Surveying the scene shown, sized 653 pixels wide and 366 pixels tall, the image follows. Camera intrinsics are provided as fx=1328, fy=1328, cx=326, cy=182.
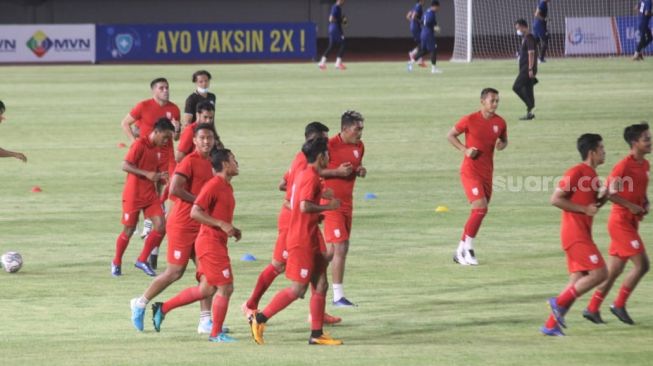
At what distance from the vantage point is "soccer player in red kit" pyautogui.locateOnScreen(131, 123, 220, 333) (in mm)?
12055

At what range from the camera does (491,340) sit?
1148 centimetres

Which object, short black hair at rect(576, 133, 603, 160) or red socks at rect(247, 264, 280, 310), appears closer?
short black hair at rect(576, 133, 603, 160)

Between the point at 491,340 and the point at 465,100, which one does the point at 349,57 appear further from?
the point at 491,340

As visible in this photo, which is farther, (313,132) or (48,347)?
(313,132)

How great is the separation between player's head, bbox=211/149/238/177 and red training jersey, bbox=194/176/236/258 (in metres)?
0.08

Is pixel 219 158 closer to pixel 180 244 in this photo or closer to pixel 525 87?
pixel 180 244

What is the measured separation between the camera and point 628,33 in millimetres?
50000

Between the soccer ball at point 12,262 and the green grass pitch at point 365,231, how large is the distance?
92mm

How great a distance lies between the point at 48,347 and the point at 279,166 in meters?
13.5

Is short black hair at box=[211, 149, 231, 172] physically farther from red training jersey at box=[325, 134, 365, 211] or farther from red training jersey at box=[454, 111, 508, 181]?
red training jersey at box=[454, 111, 508, 181]

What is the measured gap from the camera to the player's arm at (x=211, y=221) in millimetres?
11164

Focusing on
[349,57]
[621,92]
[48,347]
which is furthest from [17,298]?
[349,57]

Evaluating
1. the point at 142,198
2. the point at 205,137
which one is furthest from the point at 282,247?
the point at 142,198

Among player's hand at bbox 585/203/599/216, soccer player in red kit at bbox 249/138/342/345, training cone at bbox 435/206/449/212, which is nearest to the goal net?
training cone at bbox 435/206/449/212
